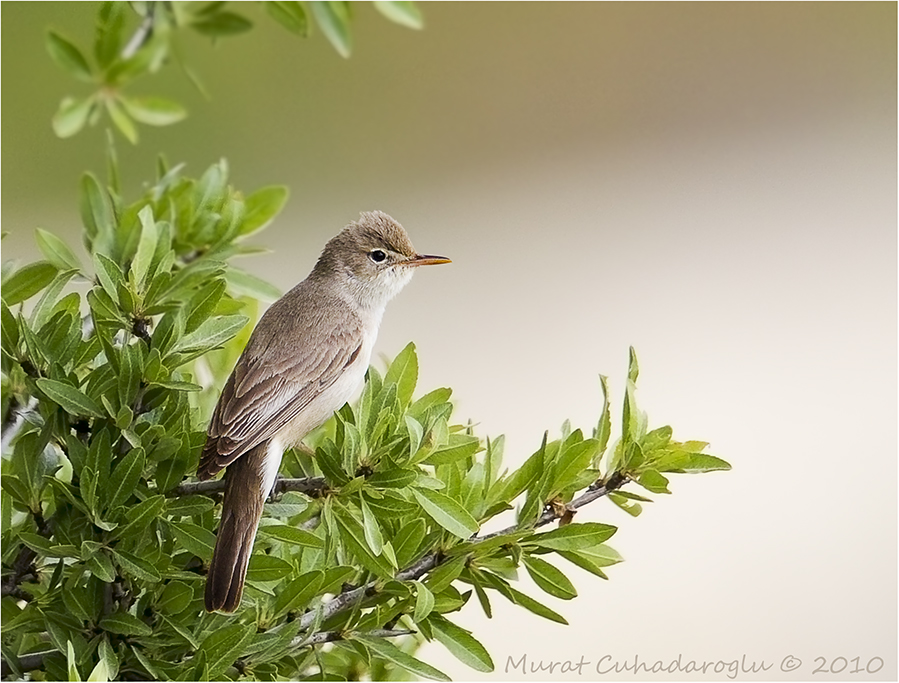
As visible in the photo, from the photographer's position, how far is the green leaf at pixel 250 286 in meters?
1.14

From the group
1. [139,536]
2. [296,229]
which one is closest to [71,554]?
[139,536]

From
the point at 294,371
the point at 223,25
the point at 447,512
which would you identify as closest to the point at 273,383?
the point at 294,371

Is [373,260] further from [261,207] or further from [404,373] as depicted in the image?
[404,373]

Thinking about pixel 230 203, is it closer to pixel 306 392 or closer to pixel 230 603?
pixel 306 392

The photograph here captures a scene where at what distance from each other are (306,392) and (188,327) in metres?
0.18

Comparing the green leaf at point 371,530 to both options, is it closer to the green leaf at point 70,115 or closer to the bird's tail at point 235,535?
the bird's tail at point 235,535

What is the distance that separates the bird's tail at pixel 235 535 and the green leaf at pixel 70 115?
33 centimetres

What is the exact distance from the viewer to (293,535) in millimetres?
878

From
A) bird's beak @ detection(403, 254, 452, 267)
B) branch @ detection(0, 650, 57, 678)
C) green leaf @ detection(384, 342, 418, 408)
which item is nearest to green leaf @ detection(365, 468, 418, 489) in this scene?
green leaf @ detection(384, 342, 418, 408)

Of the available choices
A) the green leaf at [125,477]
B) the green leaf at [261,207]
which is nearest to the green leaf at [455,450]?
the green leaf at [125,477]

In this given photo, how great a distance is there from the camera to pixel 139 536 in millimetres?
867

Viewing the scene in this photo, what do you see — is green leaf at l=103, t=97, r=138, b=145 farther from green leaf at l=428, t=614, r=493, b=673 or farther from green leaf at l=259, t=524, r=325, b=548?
green leaf at l=428, t=614, r=493, b=673

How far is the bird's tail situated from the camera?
828 millimetres

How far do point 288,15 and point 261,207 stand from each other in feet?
1.39
